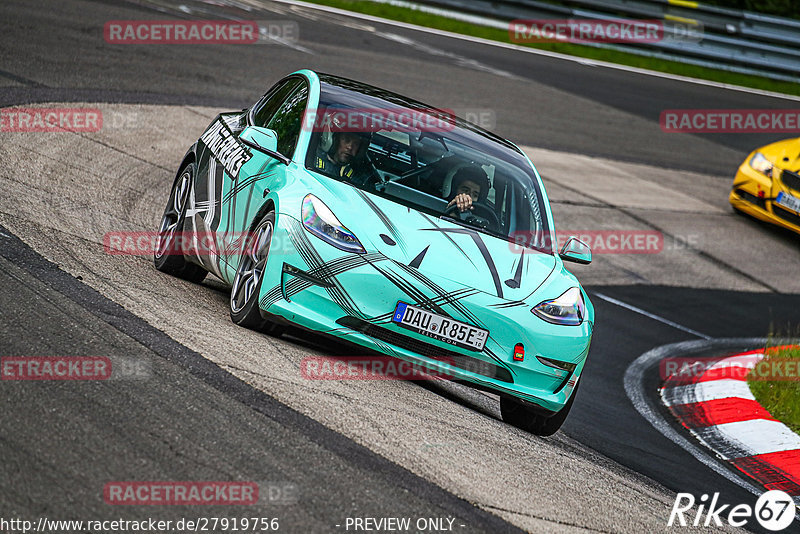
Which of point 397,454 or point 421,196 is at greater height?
point 421,196

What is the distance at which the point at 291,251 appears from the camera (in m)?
5.75

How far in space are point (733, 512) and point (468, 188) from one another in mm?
2501

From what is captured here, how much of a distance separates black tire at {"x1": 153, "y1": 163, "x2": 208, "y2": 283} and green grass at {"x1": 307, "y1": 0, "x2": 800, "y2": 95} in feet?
50.2

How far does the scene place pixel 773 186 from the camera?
13961mm

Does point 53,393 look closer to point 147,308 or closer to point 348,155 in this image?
point 147,308

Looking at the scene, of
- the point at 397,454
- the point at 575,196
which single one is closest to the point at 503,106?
the point at 575,196

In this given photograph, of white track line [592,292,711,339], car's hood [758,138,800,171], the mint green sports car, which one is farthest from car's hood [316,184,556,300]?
car's hood [758,138,800,171]

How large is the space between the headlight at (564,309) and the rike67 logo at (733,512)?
44.2 inches

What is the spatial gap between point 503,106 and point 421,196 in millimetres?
10758

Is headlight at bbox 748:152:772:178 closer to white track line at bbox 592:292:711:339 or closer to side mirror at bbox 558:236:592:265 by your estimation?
white track line at bbox 592:292:711:339

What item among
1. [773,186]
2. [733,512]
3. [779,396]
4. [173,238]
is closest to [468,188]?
[173,238]

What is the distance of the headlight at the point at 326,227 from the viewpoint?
5746 mm

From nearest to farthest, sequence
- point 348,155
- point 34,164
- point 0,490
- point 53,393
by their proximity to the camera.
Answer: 1. point 0,490
2. point 53,393
3. point 348,155
4. point 34,164

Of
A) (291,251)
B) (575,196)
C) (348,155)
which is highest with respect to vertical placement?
(348,155)
